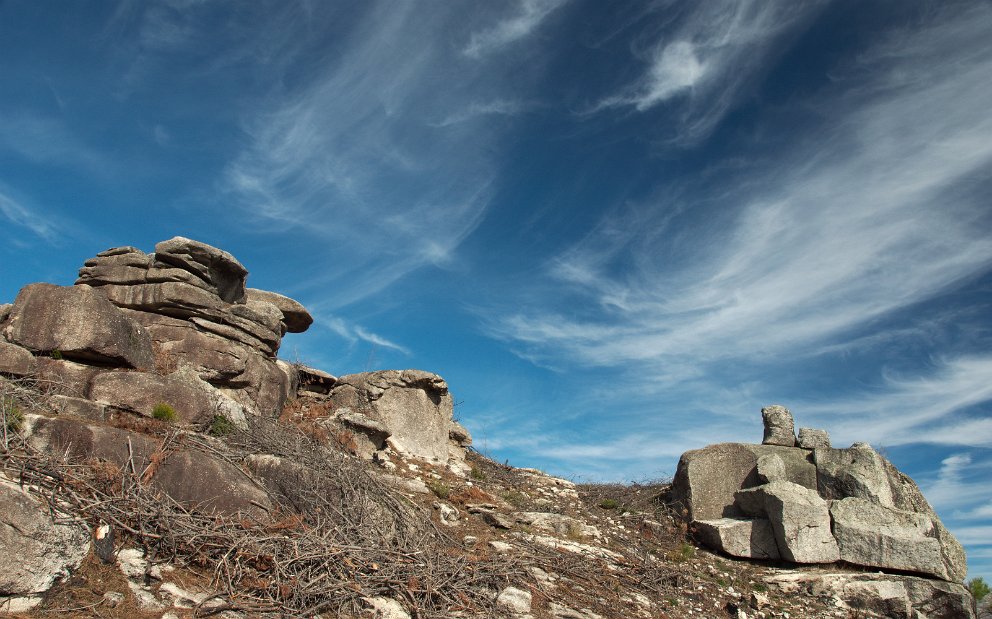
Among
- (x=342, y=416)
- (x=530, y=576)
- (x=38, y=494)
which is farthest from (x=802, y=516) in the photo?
(x=38, y=494)

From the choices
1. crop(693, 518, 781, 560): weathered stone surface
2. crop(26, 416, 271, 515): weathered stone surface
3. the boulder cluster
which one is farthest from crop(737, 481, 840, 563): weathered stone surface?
crop(26, 416, 271, 515): weathered stone surface

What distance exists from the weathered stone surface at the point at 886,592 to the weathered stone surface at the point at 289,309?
918 cm

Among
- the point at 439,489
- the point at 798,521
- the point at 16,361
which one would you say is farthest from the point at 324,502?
the point at 798,521

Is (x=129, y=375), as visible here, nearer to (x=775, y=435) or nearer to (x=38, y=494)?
(x=38, y=494)

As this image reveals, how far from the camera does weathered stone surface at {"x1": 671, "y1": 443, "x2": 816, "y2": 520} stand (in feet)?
37.7

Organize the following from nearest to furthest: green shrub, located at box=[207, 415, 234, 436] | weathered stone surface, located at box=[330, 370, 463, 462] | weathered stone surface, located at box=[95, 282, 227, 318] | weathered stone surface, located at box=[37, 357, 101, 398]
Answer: weathered stone surface, located at box=[37, 357, 101, 398]
green shrub, located at box=[207, 415, 234, 436]
weathered stone surface, located at box=[95, 282, 227, 318]
weathered stone surface, located at box=[330, 370, 463, 462]

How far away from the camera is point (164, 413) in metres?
6.97

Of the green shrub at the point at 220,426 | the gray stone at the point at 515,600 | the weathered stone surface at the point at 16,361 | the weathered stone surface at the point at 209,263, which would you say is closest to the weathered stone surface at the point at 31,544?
the weathered stone surface at the point at 16,361

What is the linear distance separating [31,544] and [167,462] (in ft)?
4.93

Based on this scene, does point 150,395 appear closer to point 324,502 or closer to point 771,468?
point 324,502

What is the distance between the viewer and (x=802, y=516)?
33.3 feet

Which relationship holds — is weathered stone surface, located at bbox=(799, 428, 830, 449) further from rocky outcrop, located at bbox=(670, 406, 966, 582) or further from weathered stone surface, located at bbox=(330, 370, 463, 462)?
weathered stone surface, located at bbox=(330, 370, 463, 462)

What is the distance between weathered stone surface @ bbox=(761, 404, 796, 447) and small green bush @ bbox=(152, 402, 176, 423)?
1008 cm

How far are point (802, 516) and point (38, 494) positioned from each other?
985cm
